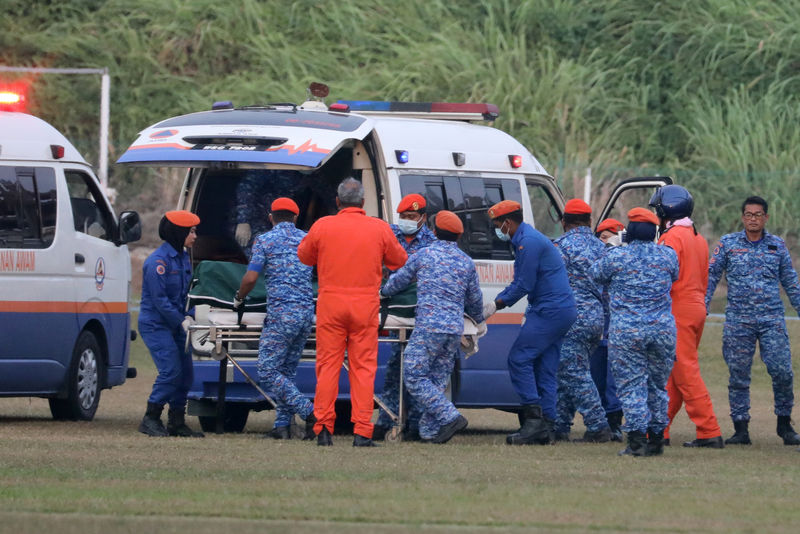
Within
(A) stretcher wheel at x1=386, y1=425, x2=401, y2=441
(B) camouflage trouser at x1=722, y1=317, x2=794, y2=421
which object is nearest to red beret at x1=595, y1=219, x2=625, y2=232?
(B) camouflage trouser at x1=722, y1=317, x2=794, y2=421

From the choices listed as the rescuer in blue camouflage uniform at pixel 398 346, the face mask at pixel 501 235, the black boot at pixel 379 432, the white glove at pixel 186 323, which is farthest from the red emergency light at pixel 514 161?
the white glove at pixel 186 323

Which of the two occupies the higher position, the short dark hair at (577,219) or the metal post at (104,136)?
the metal post at (104,136)

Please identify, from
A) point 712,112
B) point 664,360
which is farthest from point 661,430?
point 712,112

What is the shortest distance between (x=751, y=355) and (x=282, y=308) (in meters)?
3.68

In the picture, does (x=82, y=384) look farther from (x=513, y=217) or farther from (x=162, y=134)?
(x=513, y=217)

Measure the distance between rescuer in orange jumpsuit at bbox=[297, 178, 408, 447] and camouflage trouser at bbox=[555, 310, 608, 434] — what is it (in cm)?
191

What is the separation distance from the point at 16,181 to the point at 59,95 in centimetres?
1603

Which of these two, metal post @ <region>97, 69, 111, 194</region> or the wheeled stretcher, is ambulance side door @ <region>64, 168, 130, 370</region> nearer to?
the wheeled stretcher

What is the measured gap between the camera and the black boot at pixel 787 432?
12.2m

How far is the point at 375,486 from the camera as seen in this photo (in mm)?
8594

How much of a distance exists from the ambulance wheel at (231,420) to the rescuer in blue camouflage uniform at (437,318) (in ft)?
6.71

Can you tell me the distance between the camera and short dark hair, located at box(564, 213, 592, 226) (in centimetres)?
1232

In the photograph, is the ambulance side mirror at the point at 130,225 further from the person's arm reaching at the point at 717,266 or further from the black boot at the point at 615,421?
the person's arm reaching at the point at 717,266

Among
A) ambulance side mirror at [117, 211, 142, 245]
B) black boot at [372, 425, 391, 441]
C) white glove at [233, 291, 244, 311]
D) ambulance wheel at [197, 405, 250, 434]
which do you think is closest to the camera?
white glove at [233, 291, 244, 311]
